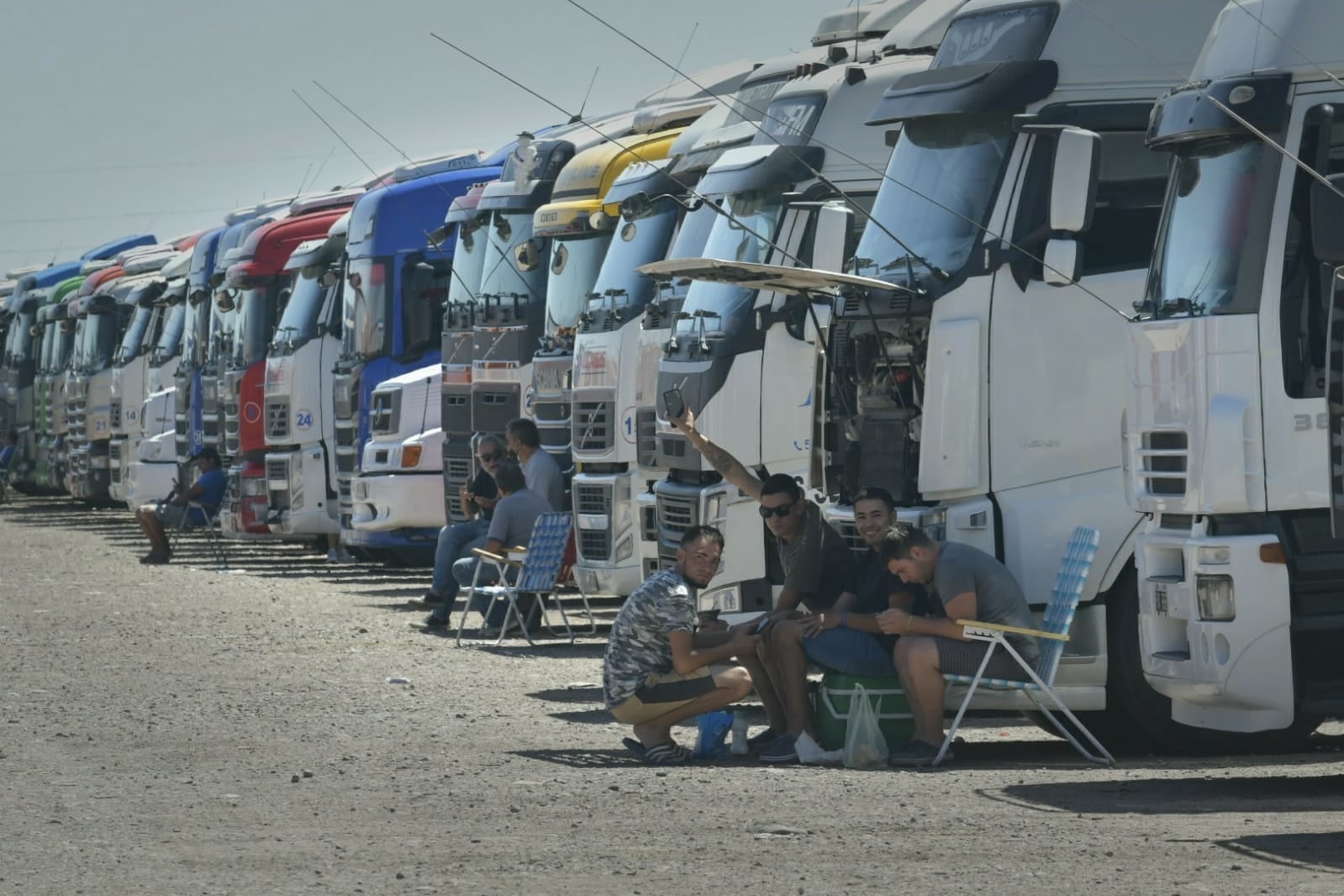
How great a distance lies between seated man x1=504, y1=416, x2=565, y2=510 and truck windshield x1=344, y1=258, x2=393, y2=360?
499 centimetres

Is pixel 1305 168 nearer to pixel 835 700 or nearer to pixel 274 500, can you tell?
pixel 835 700

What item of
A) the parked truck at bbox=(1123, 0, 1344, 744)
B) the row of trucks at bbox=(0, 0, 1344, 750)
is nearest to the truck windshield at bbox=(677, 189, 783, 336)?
the row of trucks at bbox=(0, 0, 1344, 750)

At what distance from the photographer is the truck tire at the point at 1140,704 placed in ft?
35.9

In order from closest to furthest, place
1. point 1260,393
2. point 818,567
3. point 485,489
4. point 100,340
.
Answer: point 1260,393, point 818,567, point 485,489, point 100,340

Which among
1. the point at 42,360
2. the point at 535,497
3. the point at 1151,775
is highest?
the point at 42,360

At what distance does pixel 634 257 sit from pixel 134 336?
18384 mm

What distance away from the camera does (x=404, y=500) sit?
22.1 meters

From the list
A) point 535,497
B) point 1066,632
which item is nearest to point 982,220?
point 1066,632

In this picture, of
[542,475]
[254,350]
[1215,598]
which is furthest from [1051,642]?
[254,350]

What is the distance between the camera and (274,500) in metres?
25.3

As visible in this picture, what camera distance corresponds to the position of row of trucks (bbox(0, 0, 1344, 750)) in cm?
959

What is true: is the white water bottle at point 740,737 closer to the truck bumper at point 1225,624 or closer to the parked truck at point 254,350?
the truck bumper at point 1225,624

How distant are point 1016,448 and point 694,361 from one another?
328 centimetres

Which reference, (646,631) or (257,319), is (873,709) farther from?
(257,319)
